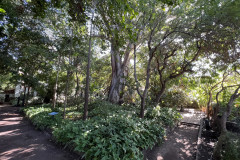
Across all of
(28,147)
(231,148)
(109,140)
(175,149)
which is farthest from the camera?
(175,149)

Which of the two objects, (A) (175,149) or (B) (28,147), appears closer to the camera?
(B) (28,147)

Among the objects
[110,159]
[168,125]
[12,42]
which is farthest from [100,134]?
[12,42]

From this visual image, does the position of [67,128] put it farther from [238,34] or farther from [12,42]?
[238,34]

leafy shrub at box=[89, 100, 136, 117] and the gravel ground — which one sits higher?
leafy shrub at box=[89, 100, 136, 117]

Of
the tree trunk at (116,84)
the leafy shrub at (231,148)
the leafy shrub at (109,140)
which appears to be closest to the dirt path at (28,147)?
the leafy shrub at (109,140)

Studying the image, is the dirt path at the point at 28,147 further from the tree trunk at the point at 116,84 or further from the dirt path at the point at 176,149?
the tree trunk at the point at 116,84

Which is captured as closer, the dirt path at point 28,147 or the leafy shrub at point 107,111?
the dirt path at point 28,147

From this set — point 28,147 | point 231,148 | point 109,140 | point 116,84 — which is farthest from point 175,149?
point 116,84

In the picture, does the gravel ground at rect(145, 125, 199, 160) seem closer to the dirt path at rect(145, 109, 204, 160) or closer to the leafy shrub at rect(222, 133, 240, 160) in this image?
the dirt path at rect(145, 109, 204, 160)

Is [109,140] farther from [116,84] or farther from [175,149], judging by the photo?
[116,84]

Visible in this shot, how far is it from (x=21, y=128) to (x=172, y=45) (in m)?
8.18

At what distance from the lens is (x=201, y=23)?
536cm

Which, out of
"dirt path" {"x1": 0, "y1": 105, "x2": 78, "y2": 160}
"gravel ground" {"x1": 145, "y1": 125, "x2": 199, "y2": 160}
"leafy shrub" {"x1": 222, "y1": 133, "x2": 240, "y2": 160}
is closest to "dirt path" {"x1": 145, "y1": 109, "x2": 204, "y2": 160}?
"gravel ground" {"x1": 145, "y1": 125, "x2": 199, "y2": 160}

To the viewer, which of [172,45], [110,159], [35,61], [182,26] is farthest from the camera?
[35,61]
